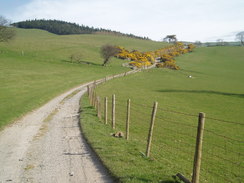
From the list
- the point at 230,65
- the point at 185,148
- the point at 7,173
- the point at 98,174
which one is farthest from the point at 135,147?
the point at 230,65

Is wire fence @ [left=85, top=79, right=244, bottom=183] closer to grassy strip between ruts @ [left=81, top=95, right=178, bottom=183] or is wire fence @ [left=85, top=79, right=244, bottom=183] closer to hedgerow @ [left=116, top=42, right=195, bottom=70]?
grassy strip between ruts @ [left=81, top=95, right=178, bottom=183]

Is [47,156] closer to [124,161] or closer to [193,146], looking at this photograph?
[124,161]

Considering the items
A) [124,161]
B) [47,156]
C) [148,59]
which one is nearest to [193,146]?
[124,161]

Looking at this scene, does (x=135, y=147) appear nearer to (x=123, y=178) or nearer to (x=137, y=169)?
(x=137, y=169)

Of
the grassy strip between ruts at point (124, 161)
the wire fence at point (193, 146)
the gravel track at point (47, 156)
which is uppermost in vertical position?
the grassy strip between ruts at point (124, 161)

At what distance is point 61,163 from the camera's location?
374 inches

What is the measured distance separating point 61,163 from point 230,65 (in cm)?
11105

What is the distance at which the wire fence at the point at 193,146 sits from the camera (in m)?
9.70

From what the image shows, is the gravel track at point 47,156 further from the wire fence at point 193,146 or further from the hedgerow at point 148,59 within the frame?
the hedgerow at point 148,59

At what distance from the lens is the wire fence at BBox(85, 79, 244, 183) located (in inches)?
382

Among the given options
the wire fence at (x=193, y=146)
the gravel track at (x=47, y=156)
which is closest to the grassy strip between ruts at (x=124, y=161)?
the gravel track at (x=47, y=156)

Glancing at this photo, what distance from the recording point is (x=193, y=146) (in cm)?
1489

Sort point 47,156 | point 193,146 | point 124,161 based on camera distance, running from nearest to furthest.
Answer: point 124,161
point 47,156
point 193,146

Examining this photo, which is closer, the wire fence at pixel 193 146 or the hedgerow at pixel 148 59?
the wire fence at pixel 193 146
